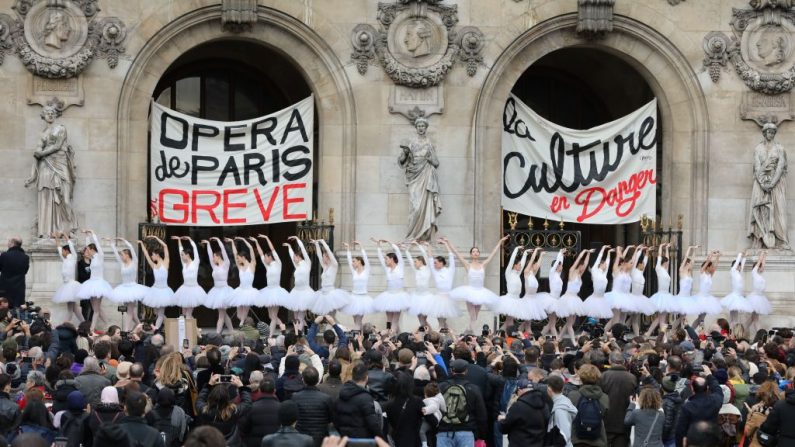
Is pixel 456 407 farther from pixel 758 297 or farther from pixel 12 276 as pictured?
pixel 758 297

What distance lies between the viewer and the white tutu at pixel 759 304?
30.2 m

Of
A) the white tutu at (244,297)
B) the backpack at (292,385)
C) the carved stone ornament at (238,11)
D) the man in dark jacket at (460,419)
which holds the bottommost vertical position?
the man in dark jacket at (460,419)

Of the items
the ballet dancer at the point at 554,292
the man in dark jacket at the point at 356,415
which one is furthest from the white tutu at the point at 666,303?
the man in dark jacket at the point at 356,415

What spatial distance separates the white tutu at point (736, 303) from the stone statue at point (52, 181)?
13.3 metres

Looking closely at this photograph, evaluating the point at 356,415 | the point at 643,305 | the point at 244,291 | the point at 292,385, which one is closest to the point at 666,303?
the point at 643,305

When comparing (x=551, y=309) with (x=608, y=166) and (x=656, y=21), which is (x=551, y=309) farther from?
(x=656, y=21)

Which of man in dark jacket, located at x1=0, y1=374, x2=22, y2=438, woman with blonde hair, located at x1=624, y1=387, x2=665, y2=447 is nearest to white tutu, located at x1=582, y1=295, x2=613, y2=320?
woman with blonde hair, located at x1=624, y1=387, x2=665, y2=447

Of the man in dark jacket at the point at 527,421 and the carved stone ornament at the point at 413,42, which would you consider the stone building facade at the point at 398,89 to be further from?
the man in dark jacket at the point at 527,421

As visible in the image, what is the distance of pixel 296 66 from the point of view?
3203 centimetres

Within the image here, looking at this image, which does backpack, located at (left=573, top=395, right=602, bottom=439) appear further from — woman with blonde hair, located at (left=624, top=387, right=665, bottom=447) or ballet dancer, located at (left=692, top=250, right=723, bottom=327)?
ballet dancer, located at (left=692, top=250, right=723, bottom=327)

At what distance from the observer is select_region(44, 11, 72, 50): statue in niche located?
30.3 m

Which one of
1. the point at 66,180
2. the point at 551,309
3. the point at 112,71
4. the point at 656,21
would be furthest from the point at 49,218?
the point at 656,21

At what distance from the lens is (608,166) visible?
32.9m

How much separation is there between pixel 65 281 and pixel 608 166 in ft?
39.5
